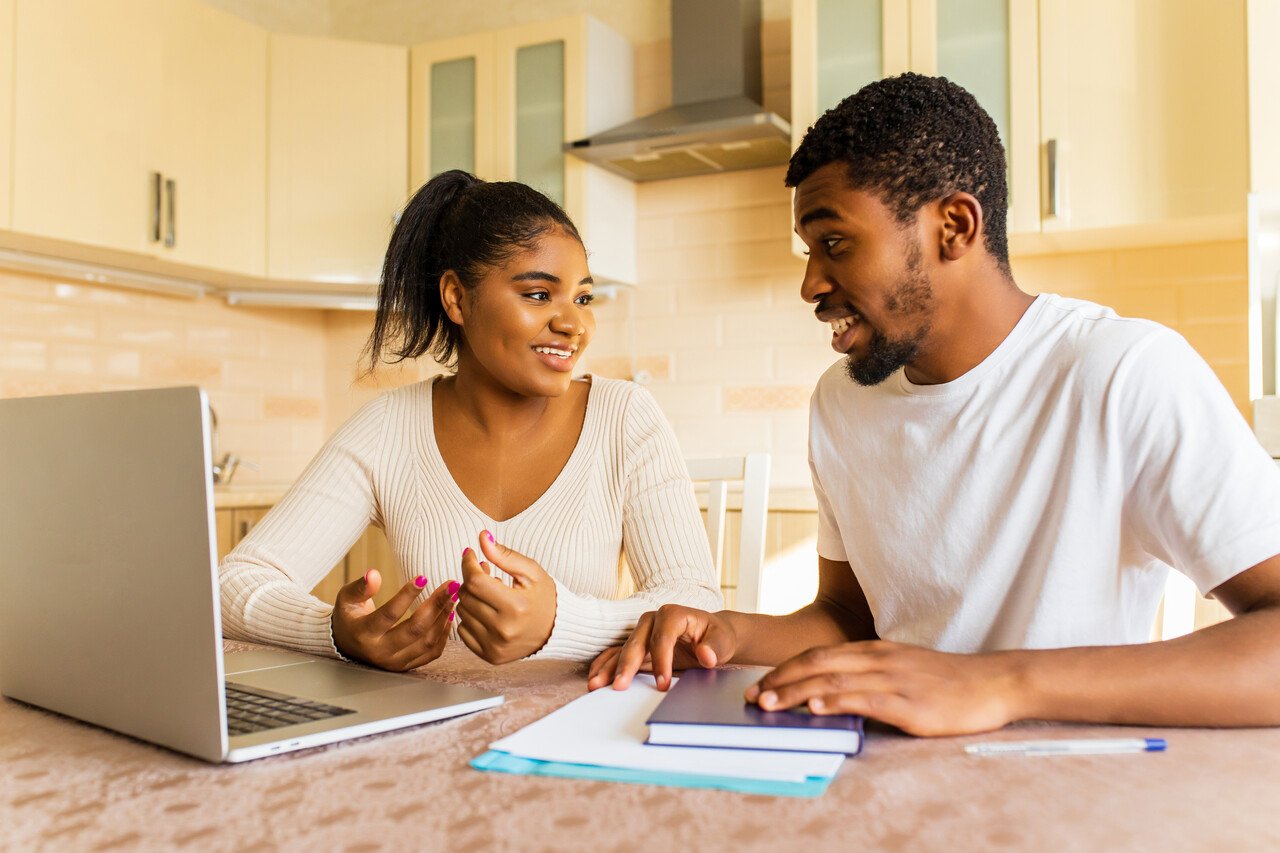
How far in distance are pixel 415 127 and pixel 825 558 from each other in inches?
95.8

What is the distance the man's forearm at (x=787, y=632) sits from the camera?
1.12 m

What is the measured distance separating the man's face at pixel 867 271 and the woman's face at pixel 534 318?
518 mm

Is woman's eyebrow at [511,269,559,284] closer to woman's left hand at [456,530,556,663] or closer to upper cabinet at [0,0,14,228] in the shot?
woman's left hand at [456,530,556,663]

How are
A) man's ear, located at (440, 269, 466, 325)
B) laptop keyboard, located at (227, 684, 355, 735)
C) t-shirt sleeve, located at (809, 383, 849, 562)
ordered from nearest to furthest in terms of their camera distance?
laptop keyboard, located at (227, 684, 355, 735) < t-shirt sleeve, located at (809, 383, 849, 562) < man's ear, located at (440, 269, 466, 325)

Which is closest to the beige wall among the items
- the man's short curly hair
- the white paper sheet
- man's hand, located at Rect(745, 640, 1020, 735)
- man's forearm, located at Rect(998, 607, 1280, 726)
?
the man's short curly hair

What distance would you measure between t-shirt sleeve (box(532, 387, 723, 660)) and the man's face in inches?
15.0

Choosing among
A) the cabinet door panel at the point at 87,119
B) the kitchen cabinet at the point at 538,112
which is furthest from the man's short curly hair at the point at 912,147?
the cabinet door panel at the point at 87,119

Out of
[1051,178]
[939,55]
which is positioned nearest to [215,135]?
[939,55]

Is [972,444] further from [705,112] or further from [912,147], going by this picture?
[705,112]

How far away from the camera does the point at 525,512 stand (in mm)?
1554

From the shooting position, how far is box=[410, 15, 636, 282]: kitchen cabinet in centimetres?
312

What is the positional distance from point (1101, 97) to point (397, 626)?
211 centimetres

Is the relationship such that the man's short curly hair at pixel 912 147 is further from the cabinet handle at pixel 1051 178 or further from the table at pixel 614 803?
the cabinet handle at pixel 1051 178

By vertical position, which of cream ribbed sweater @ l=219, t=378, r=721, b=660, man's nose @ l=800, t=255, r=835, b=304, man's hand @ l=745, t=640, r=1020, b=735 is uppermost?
man's nose @ l=800, t=255, r=835, b=304
